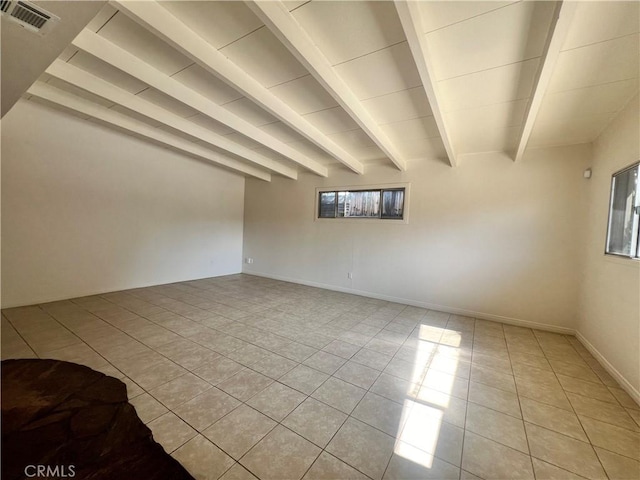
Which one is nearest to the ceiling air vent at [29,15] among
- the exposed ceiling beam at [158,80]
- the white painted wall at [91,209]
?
the exposed ceiling beam at [158,80]

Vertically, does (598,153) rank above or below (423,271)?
above

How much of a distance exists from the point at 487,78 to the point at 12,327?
580 centimetres

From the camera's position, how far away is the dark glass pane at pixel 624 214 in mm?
2396

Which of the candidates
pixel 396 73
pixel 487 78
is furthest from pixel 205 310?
pixel 487 78

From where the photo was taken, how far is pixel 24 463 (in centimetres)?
133

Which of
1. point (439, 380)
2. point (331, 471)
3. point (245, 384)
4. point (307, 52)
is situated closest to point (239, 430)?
point (245, 384)

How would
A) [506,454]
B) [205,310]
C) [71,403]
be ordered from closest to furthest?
[506,454], [71,403], [205,310]

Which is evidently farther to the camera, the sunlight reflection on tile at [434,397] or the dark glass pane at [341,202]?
the dark glass pane at [341,202]

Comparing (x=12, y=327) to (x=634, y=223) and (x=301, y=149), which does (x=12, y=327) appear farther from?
(x=634, y=223)

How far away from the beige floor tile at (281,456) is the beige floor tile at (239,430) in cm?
5

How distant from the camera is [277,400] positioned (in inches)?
76.3

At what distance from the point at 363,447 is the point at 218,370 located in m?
1.45

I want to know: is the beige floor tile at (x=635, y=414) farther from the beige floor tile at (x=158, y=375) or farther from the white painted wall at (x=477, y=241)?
the beige floor tile at (x=158, y=375)

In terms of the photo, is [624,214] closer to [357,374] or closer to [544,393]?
[544,393]
